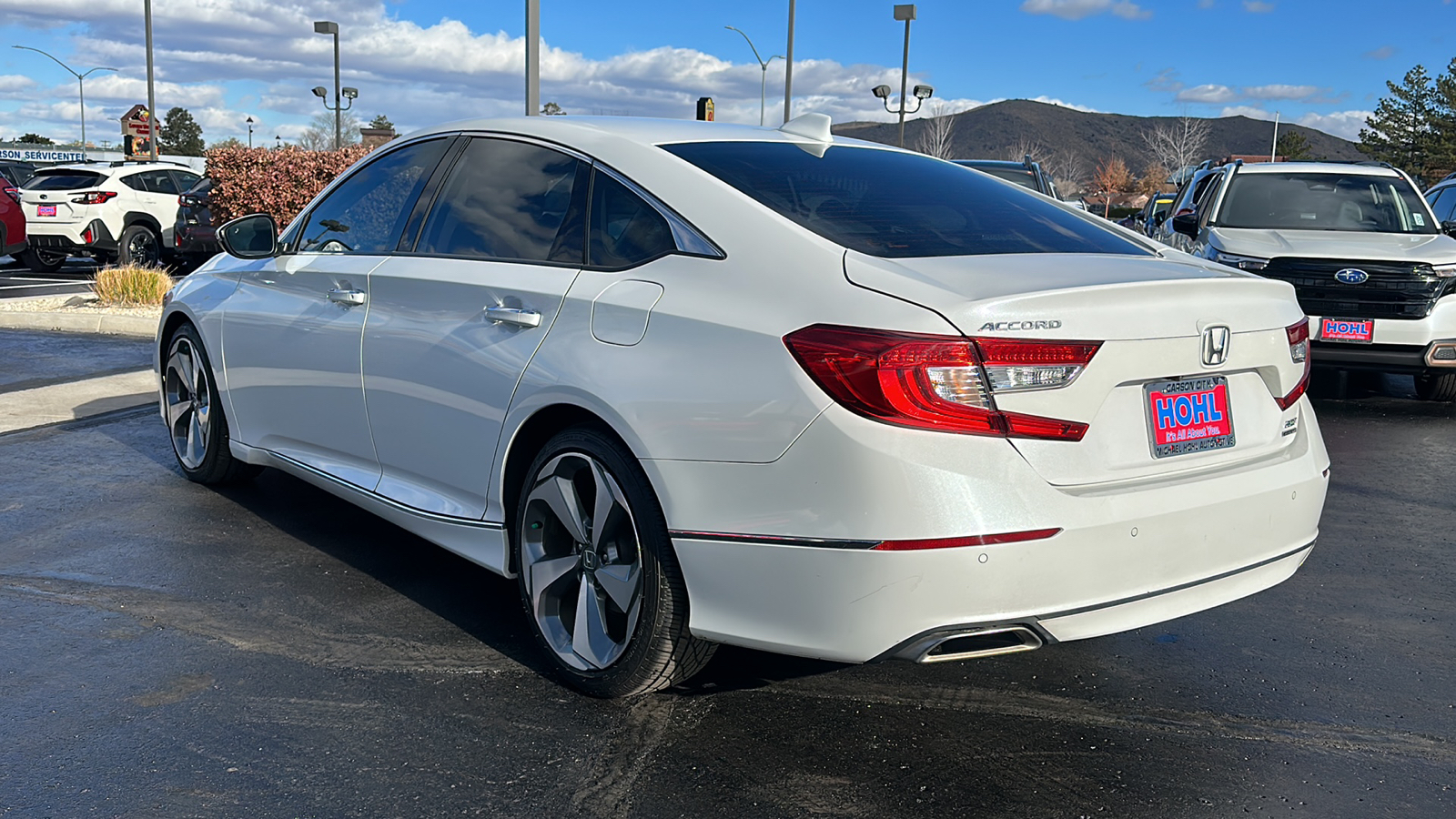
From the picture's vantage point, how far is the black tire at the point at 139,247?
60.3 feet

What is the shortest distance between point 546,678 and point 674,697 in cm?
39

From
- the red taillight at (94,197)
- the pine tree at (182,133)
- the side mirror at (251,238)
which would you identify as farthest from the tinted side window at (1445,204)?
the pine tree at (182,133)

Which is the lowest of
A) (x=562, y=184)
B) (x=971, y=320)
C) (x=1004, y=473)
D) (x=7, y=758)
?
(x=7, y=758)

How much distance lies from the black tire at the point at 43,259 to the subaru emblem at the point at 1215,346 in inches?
763

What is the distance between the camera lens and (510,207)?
155 inches

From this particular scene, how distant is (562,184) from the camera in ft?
12.4

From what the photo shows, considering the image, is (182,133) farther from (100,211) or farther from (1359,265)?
(1359,265)

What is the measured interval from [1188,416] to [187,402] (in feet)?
15.0

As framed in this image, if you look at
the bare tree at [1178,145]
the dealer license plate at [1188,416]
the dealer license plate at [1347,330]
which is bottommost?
the dealer license plate at [1347,330]

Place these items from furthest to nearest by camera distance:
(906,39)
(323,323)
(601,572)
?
(906,39) → (323,323) → (601,572)

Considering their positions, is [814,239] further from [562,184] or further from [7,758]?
[7,758]

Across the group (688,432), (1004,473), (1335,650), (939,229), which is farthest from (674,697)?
(1335,650)

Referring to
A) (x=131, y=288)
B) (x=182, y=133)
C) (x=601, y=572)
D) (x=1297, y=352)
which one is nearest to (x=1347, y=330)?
(x=1297, y=352)

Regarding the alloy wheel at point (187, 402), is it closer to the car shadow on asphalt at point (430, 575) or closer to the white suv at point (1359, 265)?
the car shadow on asphalt at point (430, 575)
